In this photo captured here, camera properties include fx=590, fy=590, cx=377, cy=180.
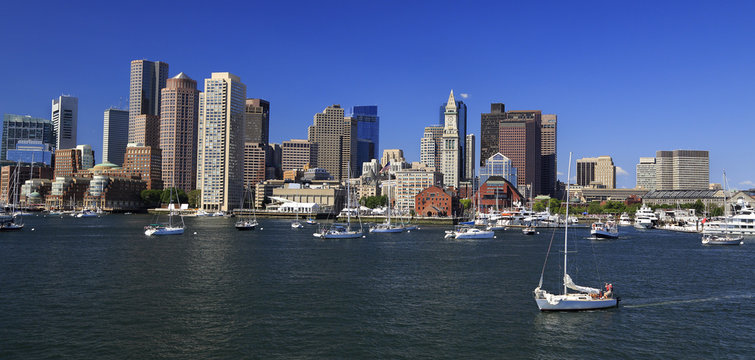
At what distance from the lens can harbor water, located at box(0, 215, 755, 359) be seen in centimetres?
3862

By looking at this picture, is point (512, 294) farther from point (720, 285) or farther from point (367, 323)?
point (720, 285)

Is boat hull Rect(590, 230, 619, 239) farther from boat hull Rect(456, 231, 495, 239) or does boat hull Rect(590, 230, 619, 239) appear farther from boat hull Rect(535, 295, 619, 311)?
boat hull Rect(535, 295, 619, 311)

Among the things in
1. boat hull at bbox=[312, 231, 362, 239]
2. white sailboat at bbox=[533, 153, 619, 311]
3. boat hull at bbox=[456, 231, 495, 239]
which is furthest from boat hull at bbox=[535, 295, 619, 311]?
boat hull at bbox=[456, 231, 495, 239]

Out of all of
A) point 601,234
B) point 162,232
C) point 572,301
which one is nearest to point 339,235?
point 162,232

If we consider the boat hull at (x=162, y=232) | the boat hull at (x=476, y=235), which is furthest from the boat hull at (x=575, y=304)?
the boat hull at (x=162, y=232)

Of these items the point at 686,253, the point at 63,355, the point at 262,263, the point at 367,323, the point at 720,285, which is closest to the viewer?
the point at 63,355

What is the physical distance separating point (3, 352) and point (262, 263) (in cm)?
4407

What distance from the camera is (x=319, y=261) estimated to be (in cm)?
8262

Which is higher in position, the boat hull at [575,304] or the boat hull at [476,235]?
the boat hull at [476,235]

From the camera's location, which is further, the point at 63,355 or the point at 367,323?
the point at 367,323

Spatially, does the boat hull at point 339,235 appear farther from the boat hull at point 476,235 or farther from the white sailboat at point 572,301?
the white sailboat at point 572,301

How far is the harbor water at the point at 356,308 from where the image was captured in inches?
1521

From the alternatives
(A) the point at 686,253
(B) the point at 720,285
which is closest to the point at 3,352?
(B) the point at 720,285

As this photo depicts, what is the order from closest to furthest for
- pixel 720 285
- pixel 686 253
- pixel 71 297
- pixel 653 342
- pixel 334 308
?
pixel 653 342 → pixel 334 308 → pixel 71 297 → pixel 720 285 → pixel 686 253
